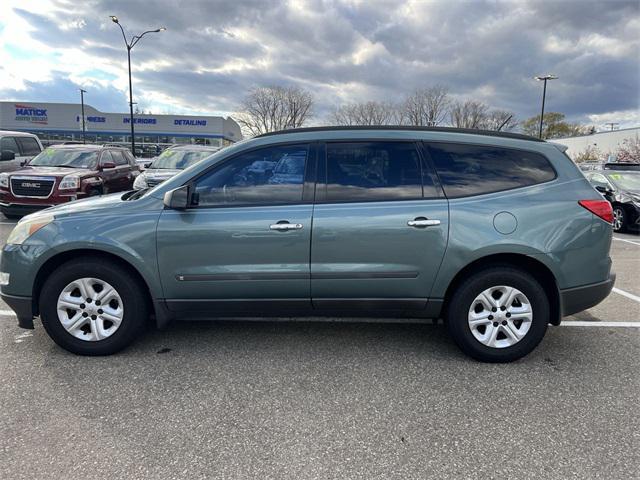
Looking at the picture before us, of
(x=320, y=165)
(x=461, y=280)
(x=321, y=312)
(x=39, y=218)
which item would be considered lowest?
(x=321, y=312)

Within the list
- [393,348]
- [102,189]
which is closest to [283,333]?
[393,348]

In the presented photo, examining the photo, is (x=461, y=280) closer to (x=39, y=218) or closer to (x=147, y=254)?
(x=147, y=254)

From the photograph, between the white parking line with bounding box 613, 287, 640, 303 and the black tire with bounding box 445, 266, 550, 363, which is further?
the white parking line with bounding box 613, 287, 640, 303

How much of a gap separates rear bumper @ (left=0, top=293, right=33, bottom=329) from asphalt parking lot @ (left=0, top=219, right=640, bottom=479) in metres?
0.30

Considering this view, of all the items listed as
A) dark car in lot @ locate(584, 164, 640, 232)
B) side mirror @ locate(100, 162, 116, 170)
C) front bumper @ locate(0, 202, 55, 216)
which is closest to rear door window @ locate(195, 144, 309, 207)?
front bumper @ locate(0, 202, 55, 216)

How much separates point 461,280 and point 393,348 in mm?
816

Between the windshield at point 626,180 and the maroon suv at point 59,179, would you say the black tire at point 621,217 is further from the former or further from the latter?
the maroon suv at point 59,179

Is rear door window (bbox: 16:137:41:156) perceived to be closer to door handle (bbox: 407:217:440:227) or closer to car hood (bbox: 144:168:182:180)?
car hood (bbox: 144:168:182:180)

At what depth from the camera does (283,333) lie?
3936 mm

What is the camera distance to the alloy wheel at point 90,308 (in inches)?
132

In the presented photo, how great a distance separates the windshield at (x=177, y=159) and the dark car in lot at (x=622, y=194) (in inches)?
381

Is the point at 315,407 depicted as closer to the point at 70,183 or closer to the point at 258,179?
the point at 258,179

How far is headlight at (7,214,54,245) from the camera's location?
3352mm

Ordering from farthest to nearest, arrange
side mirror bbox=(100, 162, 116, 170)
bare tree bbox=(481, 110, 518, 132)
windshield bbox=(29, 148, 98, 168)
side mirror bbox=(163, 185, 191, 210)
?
bare tree bbox=(481, 110, 518, 132) < side mirror bbox=(100, 162, 116, 170) < windshield bbox=(29, 148, 98, 168) < side mirror bbox=(163, 185, 191, 210)
